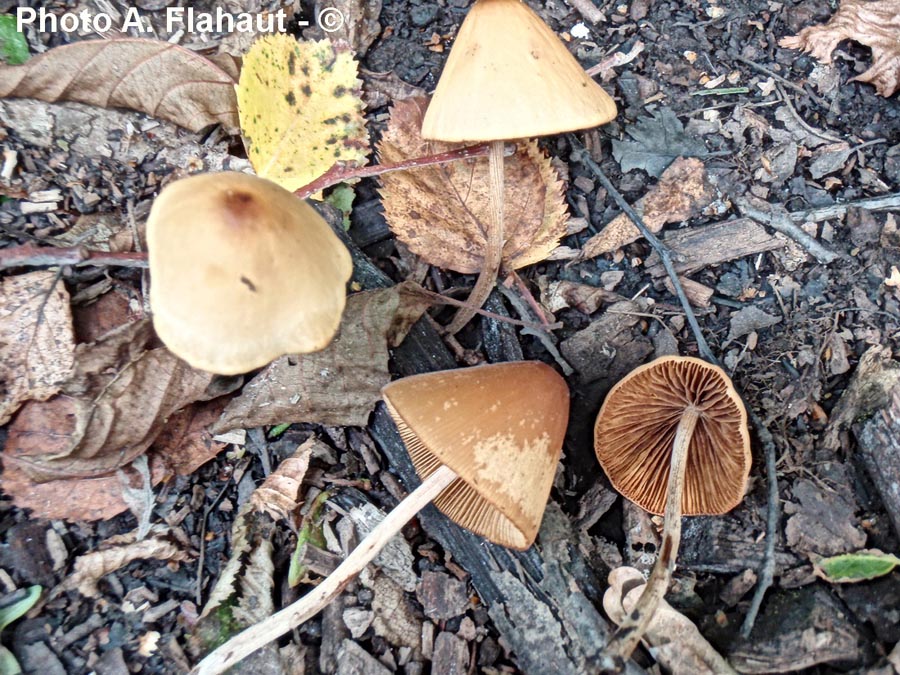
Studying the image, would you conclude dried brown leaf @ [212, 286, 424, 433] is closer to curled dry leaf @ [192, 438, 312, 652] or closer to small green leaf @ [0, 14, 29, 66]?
curled dry leaf @ [192, 438, 312, 652]

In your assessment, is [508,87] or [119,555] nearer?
[508,87]

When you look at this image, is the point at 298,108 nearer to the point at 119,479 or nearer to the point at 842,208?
the point at 119,479

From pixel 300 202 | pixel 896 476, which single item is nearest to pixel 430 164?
pixel 300 202

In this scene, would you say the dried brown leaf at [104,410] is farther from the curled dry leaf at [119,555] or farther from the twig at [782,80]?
the twig at [782,80]

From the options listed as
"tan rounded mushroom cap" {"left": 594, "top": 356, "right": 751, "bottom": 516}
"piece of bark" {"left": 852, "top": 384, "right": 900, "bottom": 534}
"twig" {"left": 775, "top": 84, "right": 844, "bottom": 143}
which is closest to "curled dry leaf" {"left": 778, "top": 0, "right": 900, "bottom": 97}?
"twig" {"left": 775, "top": 84, "right": 844, "bottom": 143}

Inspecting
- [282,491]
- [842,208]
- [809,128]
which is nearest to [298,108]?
[282,491]

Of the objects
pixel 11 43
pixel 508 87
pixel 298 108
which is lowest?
pixel 298 108

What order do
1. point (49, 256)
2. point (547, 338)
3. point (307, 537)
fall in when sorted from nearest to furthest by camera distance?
point (49, 256), point (307, 537), point (547, 338)
